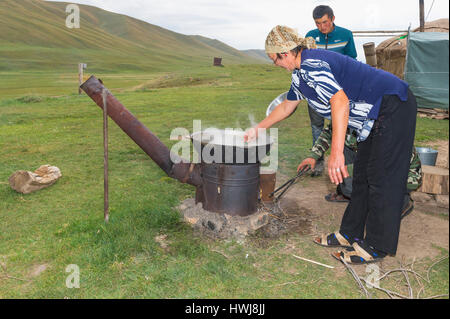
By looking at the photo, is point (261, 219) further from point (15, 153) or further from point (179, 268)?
point (15, 153)

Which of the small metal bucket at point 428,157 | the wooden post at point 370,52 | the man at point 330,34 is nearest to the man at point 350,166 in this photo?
the man at point 330,34

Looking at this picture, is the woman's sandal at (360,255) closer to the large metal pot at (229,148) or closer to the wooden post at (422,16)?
the large metal pot at (229,148)

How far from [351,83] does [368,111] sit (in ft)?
0.86

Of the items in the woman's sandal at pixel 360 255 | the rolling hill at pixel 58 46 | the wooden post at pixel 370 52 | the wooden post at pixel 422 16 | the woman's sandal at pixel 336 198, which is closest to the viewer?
the woman's sandal at pixel 360 255

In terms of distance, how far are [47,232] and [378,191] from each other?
3464 mm

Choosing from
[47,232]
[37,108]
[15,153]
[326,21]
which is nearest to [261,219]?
[47,232]

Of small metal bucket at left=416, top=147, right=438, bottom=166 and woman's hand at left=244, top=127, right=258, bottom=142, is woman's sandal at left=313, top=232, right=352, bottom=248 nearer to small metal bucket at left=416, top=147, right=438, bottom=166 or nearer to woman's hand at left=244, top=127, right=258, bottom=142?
woman's hand at left=244, top=127, right=258, bottom=142

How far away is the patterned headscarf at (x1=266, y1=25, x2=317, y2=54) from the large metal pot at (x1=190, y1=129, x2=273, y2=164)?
1.05 metres

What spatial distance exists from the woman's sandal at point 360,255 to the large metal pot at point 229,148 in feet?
4.04

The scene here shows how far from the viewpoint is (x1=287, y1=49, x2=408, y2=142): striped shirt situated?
2.50 metres

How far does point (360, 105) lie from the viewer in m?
2.68

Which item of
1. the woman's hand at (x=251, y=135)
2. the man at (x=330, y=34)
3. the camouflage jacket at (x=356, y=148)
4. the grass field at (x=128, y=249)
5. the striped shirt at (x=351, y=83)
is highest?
the man at (x=330, y=34)

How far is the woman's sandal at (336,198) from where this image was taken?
4.54m

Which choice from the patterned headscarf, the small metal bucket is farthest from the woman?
the small metal bucket
